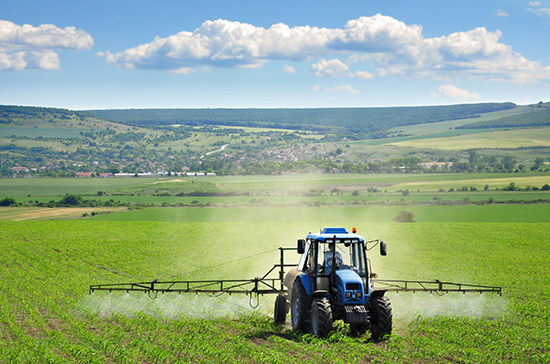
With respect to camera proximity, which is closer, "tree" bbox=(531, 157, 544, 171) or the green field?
the green field

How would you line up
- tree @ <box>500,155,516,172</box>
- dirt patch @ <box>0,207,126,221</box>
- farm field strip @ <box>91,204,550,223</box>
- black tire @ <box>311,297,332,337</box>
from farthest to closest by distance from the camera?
tree @ <box>500,155,516,172</box>
dirt patch @ <box>0,207,126,221</box>
farm field strip @ <box>91,204,550,223</box>
black tire @ <box>311,297,332,337</box>

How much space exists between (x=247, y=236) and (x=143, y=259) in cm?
1933

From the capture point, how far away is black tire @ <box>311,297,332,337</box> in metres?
15.3

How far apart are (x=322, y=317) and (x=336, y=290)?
A: 119cm

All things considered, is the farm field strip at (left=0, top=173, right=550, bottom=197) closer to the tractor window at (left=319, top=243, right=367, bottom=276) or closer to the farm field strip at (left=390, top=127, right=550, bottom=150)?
the farm field strip at (left=390, top=127, right=550, bottom=150)

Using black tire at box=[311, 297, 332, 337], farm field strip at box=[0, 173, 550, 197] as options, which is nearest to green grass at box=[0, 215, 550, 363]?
black tire at box=[311, 297, 332, 337]

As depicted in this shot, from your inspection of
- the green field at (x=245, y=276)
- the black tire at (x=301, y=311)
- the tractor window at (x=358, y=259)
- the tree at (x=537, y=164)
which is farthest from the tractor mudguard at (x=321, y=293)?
the tree at (x=537, y=164)

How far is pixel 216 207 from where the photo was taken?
9131cm

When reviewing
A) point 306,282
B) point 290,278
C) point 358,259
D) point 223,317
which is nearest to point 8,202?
point 223,317

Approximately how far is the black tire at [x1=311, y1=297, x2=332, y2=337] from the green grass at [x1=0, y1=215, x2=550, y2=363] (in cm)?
28

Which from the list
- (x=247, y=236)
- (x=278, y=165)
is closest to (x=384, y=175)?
(x=278, y=165)

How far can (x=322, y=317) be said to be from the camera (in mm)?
15297

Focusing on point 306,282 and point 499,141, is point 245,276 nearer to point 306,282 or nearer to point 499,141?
point 306,282

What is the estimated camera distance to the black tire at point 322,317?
15297 mm
